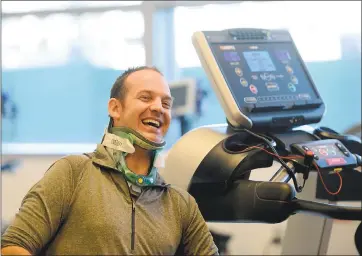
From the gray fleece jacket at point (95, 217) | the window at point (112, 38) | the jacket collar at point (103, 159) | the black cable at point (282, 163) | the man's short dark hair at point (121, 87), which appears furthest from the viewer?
the window at point (112, 38)

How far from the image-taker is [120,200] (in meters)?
1.52

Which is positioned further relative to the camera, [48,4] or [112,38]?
[48,4]

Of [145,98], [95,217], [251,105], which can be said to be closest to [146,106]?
[145,98]

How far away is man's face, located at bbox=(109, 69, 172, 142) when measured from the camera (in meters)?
1.63

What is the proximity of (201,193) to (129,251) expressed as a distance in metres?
0.53

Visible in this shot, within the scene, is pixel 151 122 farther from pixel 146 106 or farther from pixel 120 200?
pixel 120 200

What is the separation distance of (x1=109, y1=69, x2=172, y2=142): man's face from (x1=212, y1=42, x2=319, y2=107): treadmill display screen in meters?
0.38

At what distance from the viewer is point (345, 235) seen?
3430 millimetres

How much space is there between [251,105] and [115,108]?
52 cm

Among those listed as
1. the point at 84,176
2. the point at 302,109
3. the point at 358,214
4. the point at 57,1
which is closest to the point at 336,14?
the point at 302,109

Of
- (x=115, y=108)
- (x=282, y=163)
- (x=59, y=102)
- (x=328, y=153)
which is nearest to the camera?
(x=115, y=108)

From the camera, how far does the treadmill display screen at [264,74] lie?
2008 mm

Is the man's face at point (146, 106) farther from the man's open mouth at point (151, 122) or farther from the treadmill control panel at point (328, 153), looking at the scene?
the treadmill control panel at point (328, 153)

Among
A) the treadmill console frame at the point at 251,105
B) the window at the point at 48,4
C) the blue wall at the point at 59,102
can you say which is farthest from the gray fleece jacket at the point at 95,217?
the window at the point at 48,4
